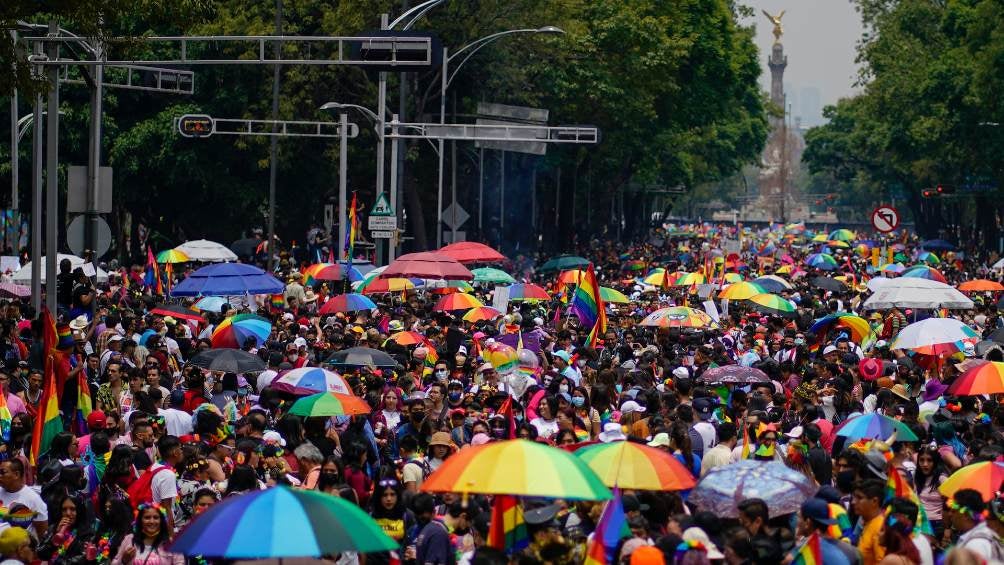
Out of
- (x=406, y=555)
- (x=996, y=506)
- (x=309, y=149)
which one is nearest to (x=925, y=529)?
(x=996, y=506)

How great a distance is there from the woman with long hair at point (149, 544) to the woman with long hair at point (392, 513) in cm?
125

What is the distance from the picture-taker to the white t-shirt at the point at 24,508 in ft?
34.9

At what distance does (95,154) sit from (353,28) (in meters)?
20.9

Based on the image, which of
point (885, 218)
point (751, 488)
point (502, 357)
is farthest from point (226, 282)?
point (751, 488)

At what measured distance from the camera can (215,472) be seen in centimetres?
1197

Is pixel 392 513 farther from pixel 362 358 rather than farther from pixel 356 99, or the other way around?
pixel 356 99

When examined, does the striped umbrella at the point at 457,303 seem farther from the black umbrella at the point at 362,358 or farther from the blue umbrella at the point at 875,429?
the blue umbrella at the point at 875,429

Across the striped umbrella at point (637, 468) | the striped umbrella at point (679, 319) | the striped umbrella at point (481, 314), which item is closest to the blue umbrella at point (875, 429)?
the striped umbrella at point (637, 468)

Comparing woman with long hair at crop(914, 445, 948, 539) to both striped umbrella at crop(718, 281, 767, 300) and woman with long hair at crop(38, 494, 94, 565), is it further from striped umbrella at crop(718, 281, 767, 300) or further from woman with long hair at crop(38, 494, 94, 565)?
striped umbrella at crop(718, 281, 767, 300)

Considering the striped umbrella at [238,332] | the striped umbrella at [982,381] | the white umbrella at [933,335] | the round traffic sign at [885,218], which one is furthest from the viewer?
the round traffic sign at [885,218]

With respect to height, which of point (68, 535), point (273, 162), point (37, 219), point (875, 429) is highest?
point (273, 162)

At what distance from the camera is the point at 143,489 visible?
1112cm

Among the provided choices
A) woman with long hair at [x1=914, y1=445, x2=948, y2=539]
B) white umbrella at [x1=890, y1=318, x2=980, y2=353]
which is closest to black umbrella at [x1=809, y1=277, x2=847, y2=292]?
white umbrella at [x1=890, y1=318, x2=980, y2=353]

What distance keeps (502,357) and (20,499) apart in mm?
7655
